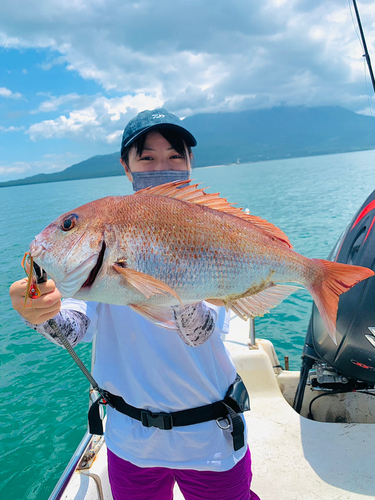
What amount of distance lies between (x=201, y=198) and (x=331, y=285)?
0.80m

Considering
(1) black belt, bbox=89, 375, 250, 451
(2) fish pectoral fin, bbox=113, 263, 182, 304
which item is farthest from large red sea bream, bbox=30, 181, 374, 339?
(1) black belt, bbox=89, 375, 250, 451

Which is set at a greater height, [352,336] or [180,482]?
[352,336]

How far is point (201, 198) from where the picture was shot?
5.17 ft

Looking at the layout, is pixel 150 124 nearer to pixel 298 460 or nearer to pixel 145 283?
pixel 145 283

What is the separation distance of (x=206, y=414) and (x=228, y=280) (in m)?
0.76

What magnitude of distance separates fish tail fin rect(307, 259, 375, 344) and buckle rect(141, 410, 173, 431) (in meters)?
0.93

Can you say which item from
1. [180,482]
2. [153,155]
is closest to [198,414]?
[180,482]

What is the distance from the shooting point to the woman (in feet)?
5.26

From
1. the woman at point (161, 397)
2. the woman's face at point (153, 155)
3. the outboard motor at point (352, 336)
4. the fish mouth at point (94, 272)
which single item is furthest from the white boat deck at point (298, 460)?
the woman's face at point (153, 155)

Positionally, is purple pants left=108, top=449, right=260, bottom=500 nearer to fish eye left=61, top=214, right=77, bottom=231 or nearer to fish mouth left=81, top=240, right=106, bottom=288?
fish mouth left=81, top=240, right=106, bottom=288

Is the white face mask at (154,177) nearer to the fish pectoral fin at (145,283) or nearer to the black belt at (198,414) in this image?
the fish pectoral fin at (145,283)

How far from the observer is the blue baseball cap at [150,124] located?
1.85 metres

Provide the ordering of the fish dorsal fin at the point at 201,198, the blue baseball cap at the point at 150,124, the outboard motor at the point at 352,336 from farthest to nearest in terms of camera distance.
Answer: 1. the outboard motor at the point at 352,336
2. the blue baseball cap at the point at 150,124
3. the fish dorsal fin at the point at 201,198

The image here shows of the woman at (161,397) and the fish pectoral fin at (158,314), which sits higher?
the fish pectoral fin at (158,314)
